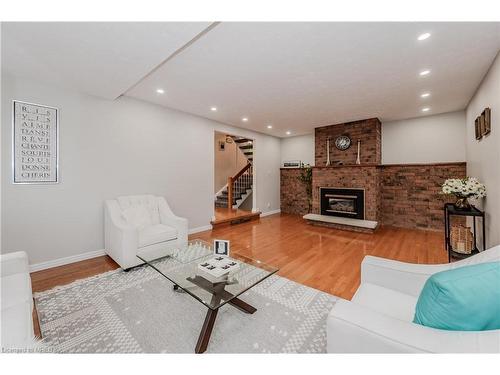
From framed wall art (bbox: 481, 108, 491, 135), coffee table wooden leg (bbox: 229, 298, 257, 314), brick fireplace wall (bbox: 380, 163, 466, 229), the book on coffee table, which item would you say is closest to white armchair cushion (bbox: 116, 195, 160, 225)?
the book on coffee table

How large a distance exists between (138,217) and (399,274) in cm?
333

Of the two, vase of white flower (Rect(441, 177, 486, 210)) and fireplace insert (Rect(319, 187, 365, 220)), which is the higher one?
vase of white flower (Rect(441, 177, 486, 210))

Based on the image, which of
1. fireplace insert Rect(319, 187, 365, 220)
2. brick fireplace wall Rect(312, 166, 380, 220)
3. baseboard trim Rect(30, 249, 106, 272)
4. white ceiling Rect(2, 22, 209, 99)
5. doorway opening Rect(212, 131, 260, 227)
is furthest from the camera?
doorway opening Rect(212, 131, 260, 227)

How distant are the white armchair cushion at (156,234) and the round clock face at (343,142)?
4.48 metres

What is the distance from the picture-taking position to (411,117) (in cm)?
493

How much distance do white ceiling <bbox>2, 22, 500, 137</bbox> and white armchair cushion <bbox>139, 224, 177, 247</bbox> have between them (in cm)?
201

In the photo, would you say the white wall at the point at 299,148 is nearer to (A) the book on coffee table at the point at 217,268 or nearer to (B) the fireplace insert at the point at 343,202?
(B) the fireplace insert at the point at 343,202

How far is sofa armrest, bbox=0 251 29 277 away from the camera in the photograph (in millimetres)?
1588

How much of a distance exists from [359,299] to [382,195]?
4.72 meters

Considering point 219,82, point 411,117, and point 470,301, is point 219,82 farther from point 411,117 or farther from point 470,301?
point 411,117

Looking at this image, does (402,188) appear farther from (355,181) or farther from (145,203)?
(145,203)

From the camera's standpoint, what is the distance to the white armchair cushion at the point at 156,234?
291cm

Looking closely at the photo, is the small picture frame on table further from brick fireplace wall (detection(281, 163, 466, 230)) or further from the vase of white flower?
brick fireplace wall (detection(281, 163, 466, 230))

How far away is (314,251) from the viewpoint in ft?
11.6
